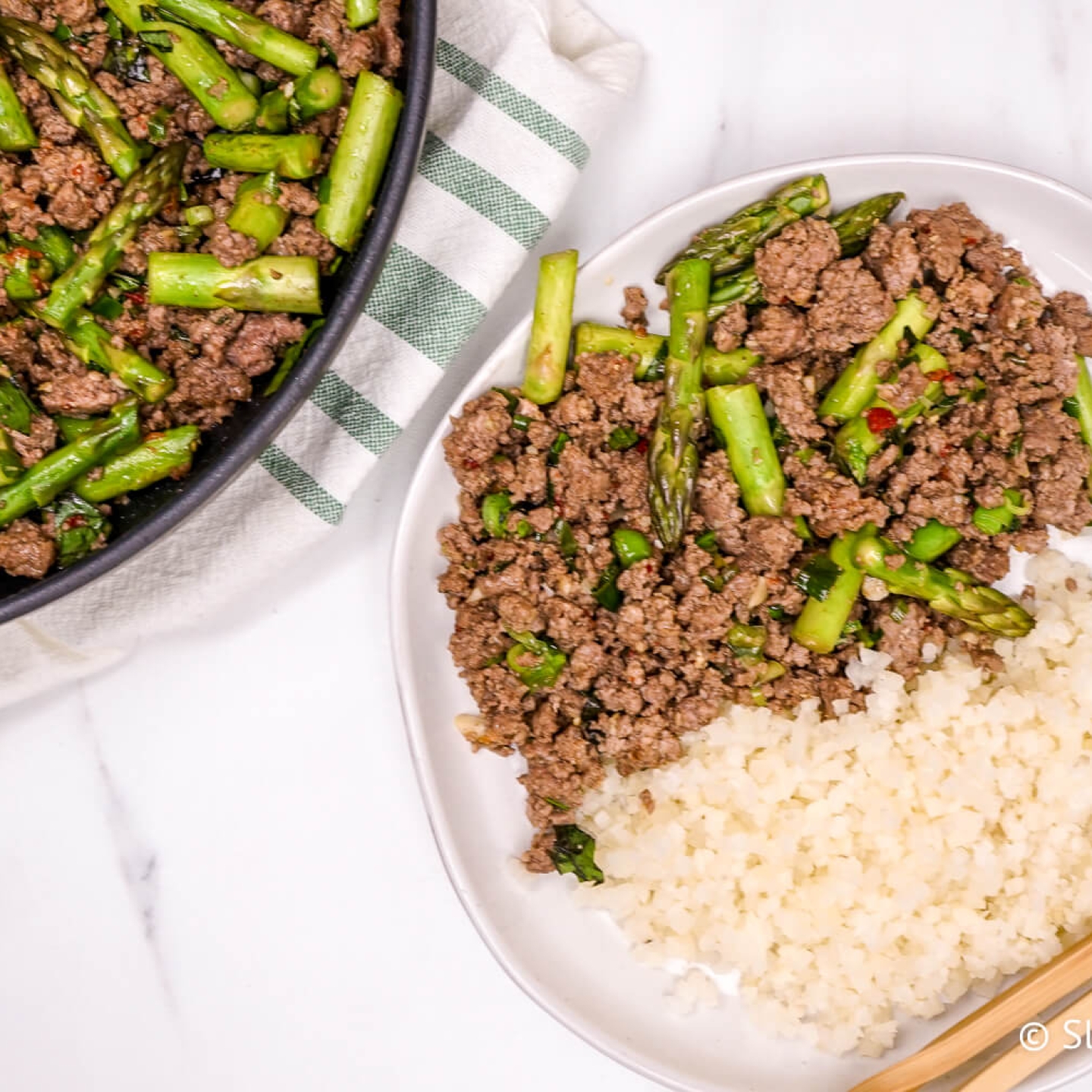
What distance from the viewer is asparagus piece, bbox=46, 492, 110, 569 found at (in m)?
2.00

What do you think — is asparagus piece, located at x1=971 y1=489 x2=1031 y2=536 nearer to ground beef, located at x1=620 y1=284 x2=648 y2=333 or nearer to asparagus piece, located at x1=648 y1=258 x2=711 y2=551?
asparagus piece, located at x1=648 y1=258 x2=711 y2=551

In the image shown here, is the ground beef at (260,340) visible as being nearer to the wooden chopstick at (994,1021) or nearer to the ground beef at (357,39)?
the ground beef at (357,39)

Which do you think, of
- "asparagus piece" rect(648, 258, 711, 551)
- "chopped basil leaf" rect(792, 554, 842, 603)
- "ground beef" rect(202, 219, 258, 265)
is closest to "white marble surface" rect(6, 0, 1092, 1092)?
"asparagus piece" rect(648, 258, 711, 551)

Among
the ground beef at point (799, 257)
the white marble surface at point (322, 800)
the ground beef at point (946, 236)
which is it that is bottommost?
the white marble surface at point (322, 800)

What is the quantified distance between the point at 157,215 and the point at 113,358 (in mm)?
278

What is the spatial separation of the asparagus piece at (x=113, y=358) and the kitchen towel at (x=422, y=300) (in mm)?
384

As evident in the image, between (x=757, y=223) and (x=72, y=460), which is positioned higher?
(x=757, y=223)

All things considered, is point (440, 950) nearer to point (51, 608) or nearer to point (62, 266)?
point (51, 608)

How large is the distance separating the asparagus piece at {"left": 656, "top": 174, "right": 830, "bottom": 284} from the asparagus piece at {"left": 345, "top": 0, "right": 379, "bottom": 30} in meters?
0.77

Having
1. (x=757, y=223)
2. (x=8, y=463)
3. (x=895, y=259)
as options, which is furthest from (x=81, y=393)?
(x=895, y=259)

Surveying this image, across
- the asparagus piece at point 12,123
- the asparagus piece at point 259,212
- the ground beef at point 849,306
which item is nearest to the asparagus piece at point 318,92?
the asparagus piece at point 259,212

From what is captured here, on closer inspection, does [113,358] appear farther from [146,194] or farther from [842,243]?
[842,243]

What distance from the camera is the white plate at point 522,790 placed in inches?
86.5

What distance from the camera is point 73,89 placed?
1.91 m
